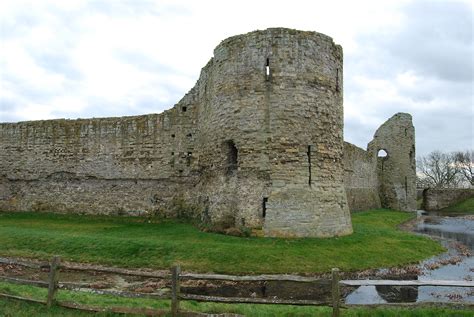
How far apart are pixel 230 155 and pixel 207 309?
31.6 ft

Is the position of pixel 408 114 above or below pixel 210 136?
above

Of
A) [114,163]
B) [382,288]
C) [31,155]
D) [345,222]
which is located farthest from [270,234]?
[31,155]

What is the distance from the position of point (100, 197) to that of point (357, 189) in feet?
65.6

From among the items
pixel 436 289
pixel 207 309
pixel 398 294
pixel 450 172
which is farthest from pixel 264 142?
pixel 450 172

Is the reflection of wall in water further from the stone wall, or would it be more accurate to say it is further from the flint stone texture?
the stone wall

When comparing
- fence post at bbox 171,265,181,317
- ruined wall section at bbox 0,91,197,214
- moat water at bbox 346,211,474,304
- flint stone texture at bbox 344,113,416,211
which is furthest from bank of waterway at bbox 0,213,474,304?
flint stone texture at bbox 344,113,416,211

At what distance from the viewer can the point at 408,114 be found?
133 feet

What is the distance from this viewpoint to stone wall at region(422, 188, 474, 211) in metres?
49.2

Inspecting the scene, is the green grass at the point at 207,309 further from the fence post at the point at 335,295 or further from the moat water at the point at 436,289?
the moat water at the point at 436,289

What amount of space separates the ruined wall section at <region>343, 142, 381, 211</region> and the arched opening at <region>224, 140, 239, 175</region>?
14670 millimetres

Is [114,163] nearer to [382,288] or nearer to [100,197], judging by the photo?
[100,197]

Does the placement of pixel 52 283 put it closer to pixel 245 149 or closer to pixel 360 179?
pixel 245 149

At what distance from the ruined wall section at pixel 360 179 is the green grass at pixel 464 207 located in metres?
12.0

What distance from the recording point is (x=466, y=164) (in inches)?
3546
